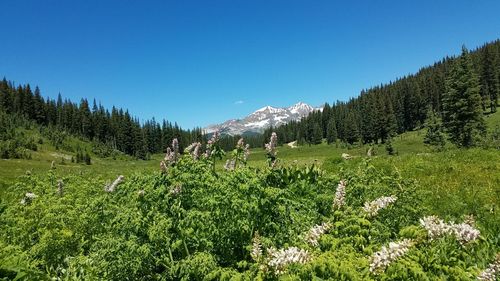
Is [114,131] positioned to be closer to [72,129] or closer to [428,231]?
[72,129]

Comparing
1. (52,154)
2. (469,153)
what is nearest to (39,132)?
(52,154)

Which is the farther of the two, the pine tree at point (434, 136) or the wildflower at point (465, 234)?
the pine tree at point (434, 136)

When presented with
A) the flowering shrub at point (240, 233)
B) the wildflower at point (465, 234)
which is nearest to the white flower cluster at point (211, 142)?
the flowering shrub at point (240, 233)

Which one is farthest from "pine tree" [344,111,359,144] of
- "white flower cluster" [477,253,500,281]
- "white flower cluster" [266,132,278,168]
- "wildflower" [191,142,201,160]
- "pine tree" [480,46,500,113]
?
"white flower cluster" [477,253,500,281]

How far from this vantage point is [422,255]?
3.39 m

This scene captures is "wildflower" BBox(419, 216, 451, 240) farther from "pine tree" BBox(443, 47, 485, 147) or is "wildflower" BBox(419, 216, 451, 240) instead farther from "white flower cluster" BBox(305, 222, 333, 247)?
"pine tree" BBox(443, 47, 485, 147)

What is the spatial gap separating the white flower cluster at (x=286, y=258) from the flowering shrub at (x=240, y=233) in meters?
0.01

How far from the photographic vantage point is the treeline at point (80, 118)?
116 metres

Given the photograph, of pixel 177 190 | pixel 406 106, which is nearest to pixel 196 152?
pixel 177 190

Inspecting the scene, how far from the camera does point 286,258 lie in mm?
3699

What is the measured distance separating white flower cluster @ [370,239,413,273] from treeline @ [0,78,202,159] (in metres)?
114

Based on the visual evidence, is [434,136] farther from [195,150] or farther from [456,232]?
[456,232]

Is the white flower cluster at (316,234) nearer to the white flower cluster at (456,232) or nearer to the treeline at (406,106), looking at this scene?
the white flower cluster at (456,232)

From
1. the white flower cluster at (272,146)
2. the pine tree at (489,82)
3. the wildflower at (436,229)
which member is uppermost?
the pine tree at (489,82)
